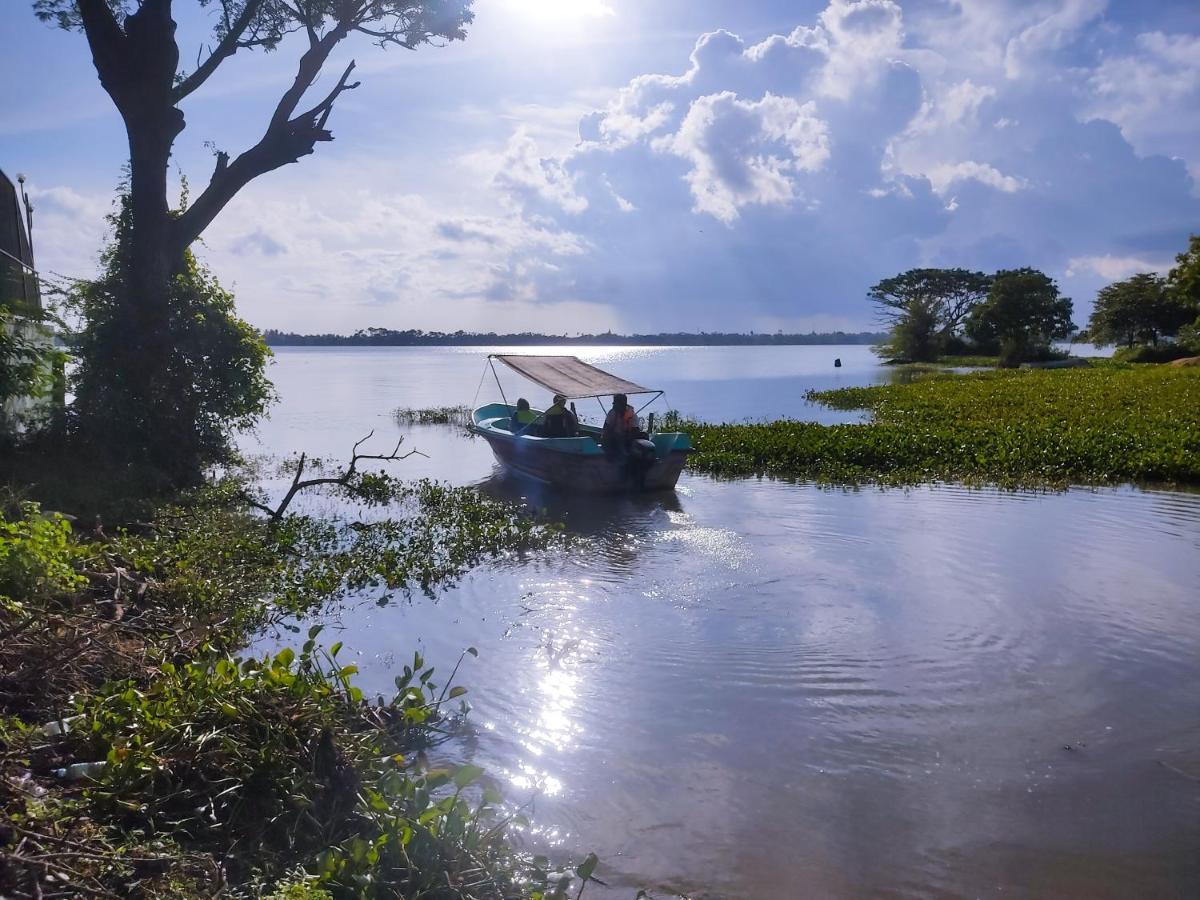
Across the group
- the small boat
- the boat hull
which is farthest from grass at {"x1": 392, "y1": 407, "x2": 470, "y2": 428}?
the boat hull

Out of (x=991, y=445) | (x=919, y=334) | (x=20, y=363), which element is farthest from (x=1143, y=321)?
(x=20, y=363)

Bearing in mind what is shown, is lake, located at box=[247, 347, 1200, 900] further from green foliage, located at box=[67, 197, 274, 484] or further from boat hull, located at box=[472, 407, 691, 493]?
green foliage, located at box=[67, 197, 274, 484]

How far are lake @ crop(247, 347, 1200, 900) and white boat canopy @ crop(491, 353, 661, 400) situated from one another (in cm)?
457

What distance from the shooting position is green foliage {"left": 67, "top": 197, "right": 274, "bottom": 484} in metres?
13.7

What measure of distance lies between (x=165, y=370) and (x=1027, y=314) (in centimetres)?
6401

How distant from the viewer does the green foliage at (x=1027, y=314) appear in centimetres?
6339

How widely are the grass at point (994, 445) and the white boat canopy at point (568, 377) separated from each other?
2517 mm

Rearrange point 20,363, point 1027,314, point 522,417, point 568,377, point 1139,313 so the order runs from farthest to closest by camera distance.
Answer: point 1027,314 → point 1139,313 → point 522,417 → point 568,377 → point 20,363

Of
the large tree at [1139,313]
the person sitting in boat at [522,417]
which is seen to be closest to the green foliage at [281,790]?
the person sitting in boat at [522,417]

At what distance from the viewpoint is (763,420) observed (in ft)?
94.0

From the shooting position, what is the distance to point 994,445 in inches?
672

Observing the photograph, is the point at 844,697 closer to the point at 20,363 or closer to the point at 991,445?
the point at 20,363

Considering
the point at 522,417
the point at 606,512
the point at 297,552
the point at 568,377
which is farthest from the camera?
the point at 522,417

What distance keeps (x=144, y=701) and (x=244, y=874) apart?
1.32 metres
